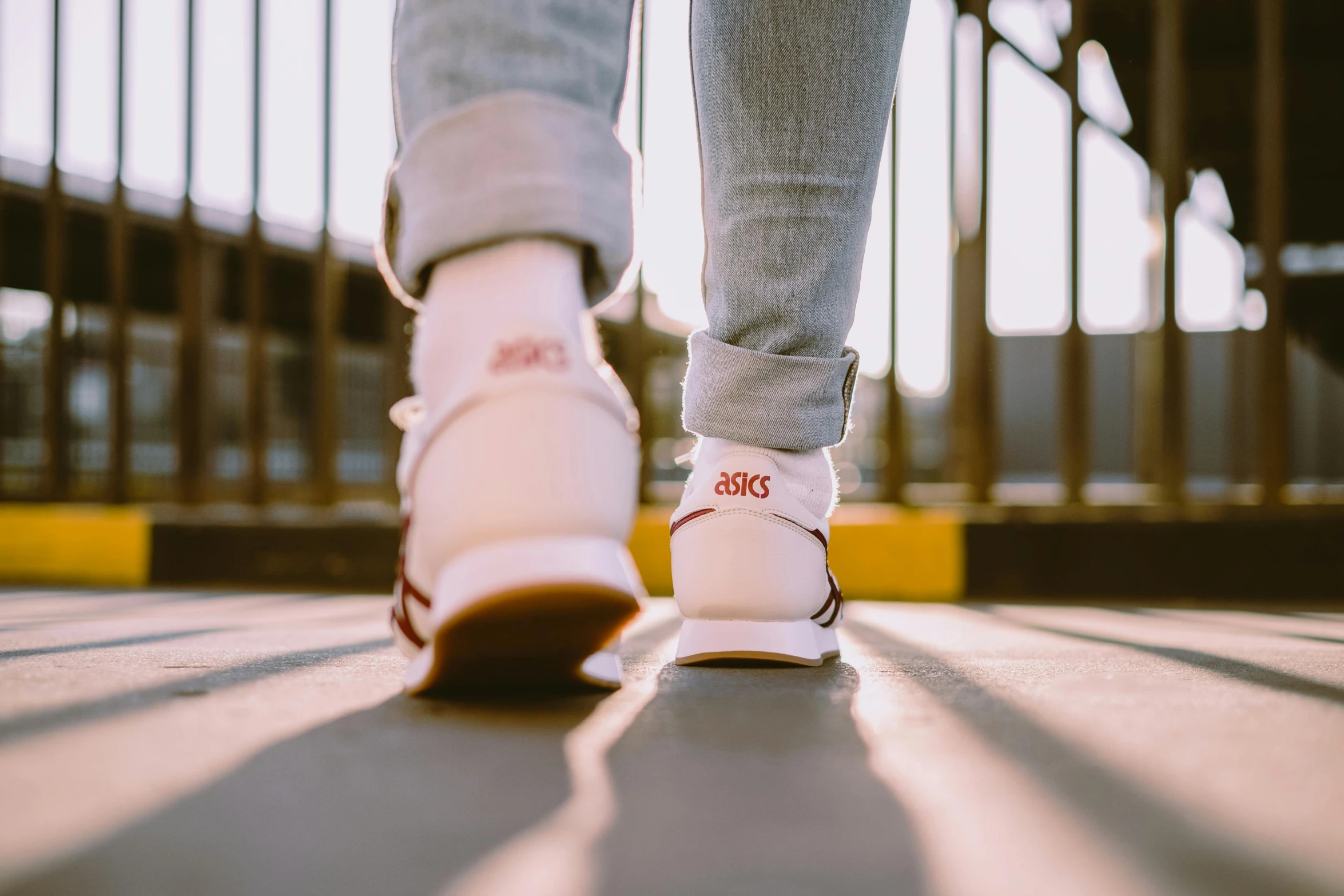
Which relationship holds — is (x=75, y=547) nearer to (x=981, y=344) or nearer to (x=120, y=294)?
(x=120, y=294)

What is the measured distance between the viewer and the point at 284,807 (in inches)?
12.5

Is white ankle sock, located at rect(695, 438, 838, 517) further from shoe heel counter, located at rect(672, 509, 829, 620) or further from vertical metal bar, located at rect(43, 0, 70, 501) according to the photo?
vertical metal bar, located at rect(43, 0, 70, 501)

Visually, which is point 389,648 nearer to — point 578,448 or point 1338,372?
point 578,448

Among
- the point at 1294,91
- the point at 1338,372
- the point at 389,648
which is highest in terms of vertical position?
the point at 1294,91

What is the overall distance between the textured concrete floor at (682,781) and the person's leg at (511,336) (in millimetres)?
56

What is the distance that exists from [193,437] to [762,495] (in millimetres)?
1621

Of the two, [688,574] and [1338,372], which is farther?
[1338,372]

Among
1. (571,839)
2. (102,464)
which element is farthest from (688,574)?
(102,464)

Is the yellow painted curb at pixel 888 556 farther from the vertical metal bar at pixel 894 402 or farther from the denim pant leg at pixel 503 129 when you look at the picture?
the denim pant leg at pixel 503 129

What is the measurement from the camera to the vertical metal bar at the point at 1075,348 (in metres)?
1.60

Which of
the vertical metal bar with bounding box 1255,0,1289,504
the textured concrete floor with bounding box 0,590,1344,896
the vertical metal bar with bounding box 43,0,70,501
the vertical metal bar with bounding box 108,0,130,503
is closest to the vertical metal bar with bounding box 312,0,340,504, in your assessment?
the vertical metal bar with bounding box 108,0,130,503

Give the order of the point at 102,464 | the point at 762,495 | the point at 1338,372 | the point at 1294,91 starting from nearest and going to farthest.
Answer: the point at 762,495, the point at 1294,91, the point at 102,464, the point at 1338,372

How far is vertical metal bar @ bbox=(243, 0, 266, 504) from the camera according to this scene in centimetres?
180

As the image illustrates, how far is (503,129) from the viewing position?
0.48 metres
